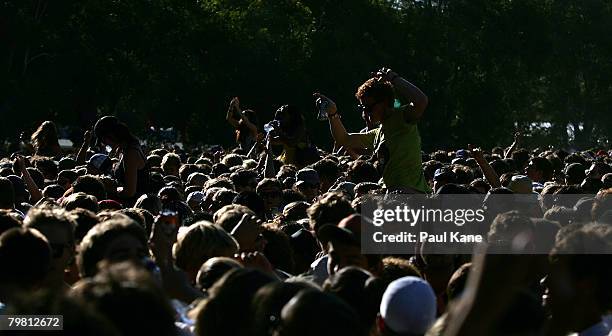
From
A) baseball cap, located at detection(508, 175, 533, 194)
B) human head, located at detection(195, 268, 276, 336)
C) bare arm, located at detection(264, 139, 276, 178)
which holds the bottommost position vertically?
bare arm, located at detection(264, 139, 276, 178)

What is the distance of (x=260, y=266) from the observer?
6191 mm

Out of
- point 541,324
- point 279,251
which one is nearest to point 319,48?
point 279,251

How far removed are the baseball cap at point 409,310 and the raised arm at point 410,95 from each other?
4263 mm

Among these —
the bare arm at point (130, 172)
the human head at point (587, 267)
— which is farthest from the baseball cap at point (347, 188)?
the human head at point (587, 267)

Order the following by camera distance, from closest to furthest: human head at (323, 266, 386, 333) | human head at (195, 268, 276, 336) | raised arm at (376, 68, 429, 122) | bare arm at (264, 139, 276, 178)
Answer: human head at (195, 268, 276, 336), human head at (323, 266, 386, 333), raised arm at (376, 68, 429, 122), bare arm at (264, 139, 276, 178)

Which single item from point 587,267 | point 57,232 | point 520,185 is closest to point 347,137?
point 520,185

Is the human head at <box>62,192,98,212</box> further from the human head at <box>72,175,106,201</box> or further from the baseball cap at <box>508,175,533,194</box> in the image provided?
the baseball cap at <box>508,175,533,194</box>

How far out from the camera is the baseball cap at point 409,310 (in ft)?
15.5

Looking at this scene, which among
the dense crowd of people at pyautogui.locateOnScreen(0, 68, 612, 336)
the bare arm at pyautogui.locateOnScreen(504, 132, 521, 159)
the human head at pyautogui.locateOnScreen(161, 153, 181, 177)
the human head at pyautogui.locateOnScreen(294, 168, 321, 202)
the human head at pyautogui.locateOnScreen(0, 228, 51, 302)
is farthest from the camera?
the bare arm at pyautogui.locateOnScreen(504, 132, 521, 159)

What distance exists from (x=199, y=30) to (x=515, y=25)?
2286 centimetres

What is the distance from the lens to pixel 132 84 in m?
53.0

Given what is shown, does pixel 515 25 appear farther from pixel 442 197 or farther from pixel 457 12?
pixel 442 197

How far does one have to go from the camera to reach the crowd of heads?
3426 mm

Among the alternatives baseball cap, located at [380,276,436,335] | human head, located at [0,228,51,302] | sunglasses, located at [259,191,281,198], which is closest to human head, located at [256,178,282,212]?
sunglasses, located at [259,191,281,198]
